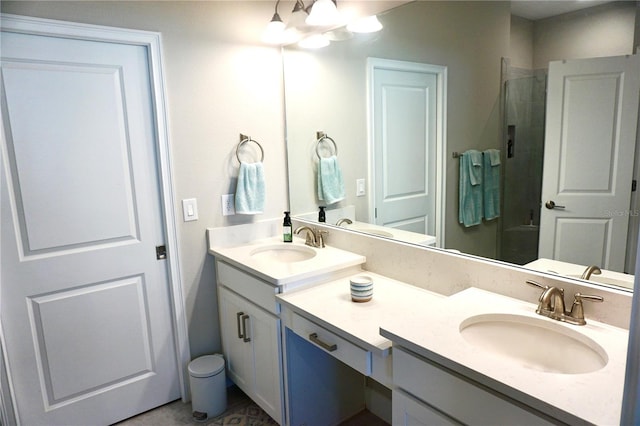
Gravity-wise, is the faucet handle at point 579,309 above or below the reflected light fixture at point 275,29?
below

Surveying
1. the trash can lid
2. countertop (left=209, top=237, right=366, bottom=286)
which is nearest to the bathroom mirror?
countertop (left=209, top=237, right=366, bottom=286)

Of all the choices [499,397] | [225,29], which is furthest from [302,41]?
[499,397]

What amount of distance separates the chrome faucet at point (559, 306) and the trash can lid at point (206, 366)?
160 cm

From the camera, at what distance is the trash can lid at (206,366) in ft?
6.94

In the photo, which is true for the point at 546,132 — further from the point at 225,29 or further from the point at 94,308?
the point at 94,308

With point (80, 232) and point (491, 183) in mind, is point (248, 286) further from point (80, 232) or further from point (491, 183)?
point (491, 183)

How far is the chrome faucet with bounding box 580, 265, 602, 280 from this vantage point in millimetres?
1308

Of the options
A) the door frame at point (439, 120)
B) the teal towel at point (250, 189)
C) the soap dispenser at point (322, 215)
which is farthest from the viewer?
the soap dispenser at point (322, 215)

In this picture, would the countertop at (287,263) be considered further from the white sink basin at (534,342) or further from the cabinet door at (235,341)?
the white sink basin at (534,342)

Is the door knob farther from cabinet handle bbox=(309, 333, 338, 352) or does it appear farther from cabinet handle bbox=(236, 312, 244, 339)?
cabinet handle bbox=(236, 312, 244, 339)

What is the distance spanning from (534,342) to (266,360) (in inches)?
46.2

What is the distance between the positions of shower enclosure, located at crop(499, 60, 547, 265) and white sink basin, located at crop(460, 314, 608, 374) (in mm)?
270

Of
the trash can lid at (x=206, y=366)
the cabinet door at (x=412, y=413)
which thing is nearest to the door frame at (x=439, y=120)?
the cabinet door at (x=412, y=413)

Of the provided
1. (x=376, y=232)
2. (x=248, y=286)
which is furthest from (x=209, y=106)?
(x=376, y=232)
